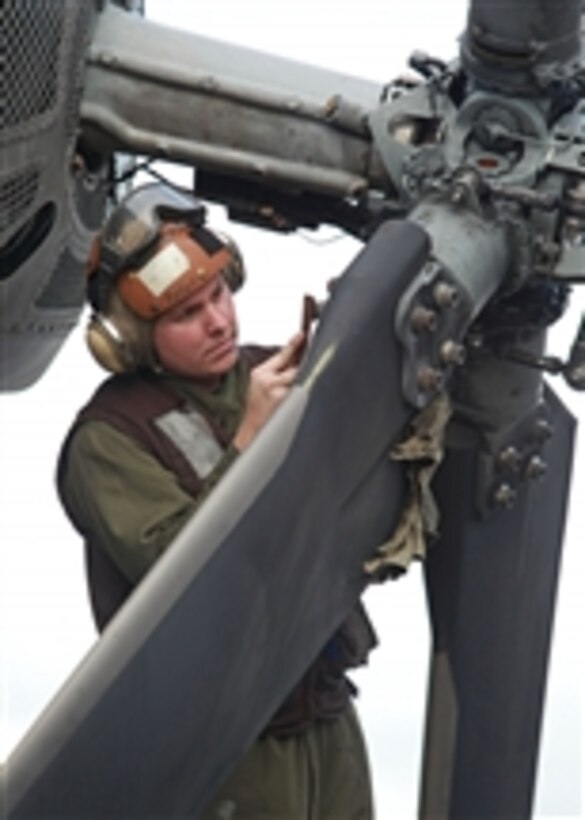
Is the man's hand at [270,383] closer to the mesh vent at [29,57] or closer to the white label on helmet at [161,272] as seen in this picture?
the white label on helmet at [161,272]

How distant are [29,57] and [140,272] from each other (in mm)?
1957

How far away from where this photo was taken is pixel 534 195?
18.2m

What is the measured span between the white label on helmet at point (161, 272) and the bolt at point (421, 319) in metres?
0.98

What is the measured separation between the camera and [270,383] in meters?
17.3

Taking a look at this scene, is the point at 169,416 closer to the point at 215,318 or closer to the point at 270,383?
the point at 215,318

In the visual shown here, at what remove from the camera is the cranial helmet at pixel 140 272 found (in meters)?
17.8

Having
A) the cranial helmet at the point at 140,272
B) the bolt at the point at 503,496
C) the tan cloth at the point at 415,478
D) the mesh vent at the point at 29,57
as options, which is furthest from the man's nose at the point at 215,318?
the mesh vent at the point at 29,57

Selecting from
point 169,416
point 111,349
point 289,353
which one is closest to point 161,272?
point 111,349

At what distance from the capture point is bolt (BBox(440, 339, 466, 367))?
17.4 meters

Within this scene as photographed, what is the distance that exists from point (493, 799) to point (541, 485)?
4.17 feet

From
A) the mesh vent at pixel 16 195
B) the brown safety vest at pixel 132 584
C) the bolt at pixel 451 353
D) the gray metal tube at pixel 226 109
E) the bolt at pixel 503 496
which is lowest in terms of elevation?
the brown safety vest at pixel 132 584

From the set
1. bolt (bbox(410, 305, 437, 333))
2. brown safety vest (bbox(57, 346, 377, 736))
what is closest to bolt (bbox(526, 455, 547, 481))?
brown safety vest (bbox(57, 346, 377, 736))

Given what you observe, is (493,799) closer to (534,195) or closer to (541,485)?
(541,485)

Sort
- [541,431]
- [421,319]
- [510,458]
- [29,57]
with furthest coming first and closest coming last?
[29,57] < [541,431] < [510,458] < [421,319]
